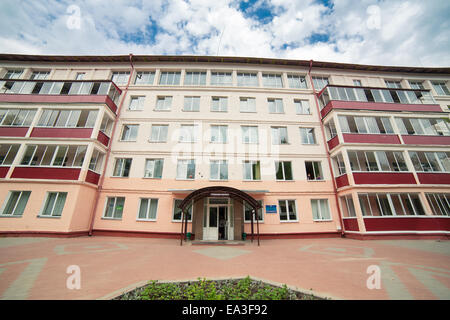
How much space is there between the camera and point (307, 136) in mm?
17406

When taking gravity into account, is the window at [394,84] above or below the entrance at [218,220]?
above

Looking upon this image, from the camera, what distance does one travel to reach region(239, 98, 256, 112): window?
18.2 m

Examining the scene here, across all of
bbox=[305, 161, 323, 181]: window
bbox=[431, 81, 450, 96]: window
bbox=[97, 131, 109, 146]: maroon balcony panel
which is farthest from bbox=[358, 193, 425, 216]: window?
bbox=[97, 131, 109, 146]: maroon balcony panel

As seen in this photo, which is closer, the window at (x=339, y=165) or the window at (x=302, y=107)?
the window at (x=339, y=165)

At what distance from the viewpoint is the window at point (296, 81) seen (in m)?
19.5

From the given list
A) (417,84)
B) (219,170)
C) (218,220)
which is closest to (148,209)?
(218,220)

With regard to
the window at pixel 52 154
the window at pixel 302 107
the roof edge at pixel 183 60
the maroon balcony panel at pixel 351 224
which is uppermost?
the roof edge at pixel 183 60

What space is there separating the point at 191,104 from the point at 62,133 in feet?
37.8

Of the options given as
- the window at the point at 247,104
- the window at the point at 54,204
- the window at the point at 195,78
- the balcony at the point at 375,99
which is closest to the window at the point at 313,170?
the balcony at the point at 375,99

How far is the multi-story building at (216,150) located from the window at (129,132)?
0.45ft

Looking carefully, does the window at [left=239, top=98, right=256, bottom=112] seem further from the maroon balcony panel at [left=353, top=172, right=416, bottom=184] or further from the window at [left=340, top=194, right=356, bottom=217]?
the window at [left=340, top=194, right=356, bottom=217]

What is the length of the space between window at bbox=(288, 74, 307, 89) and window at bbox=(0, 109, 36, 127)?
25.8 m

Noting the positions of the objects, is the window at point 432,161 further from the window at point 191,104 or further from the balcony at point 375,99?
the window at point 191,104
